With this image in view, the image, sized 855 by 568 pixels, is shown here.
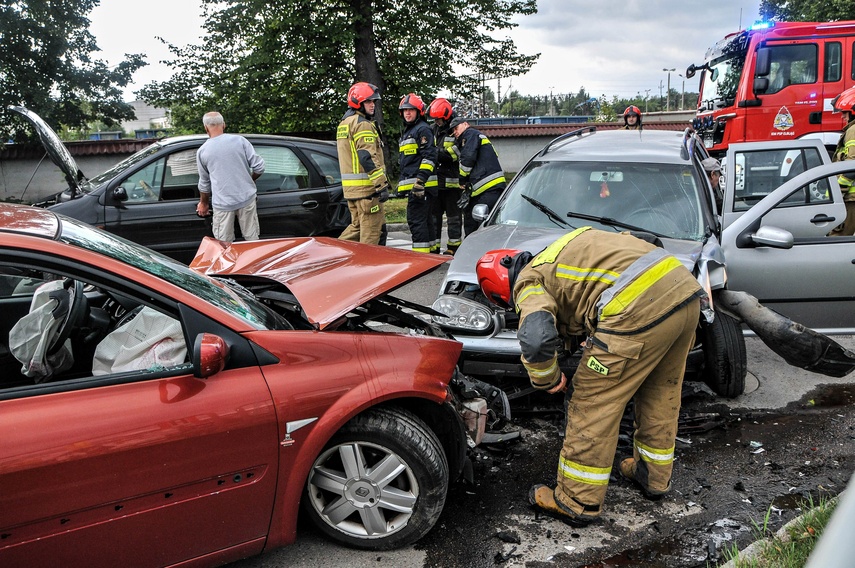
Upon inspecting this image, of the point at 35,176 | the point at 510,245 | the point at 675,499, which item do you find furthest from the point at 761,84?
the point at 35,176

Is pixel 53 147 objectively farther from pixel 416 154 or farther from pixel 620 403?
pixel 620 403

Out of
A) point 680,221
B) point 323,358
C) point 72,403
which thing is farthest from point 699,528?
point 72,403

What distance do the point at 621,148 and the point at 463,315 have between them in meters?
2.29

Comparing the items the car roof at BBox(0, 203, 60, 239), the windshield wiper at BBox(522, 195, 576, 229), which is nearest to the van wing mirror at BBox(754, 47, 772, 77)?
the windshield wiper at BBox(522, 195, 576, 229)

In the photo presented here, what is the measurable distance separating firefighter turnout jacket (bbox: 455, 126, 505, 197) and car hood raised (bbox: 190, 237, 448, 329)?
3.85 meters

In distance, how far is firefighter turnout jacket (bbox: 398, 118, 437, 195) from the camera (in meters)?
7.23

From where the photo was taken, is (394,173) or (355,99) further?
(394,173)

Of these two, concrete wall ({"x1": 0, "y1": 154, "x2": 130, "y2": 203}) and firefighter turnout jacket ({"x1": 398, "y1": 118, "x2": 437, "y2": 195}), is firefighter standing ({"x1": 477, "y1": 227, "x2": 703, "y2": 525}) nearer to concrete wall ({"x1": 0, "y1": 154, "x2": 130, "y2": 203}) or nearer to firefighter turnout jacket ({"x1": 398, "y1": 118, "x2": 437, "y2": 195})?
firefighter turnout jacket ({"x1": 398, "y1": 118, "x2": 437, "y2": 195})

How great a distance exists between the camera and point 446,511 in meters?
Answer: 3.15

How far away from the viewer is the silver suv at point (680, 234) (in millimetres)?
3971

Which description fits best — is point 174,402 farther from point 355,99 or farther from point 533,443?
point 355,99

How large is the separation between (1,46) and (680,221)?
17522 mm

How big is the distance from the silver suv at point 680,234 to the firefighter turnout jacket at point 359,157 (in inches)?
77.0

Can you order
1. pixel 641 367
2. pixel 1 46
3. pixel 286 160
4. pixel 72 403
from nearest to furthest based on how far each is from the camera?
pixel 72 403 → pixel 641 367 → pixel 286 160 → pixel 1 46
